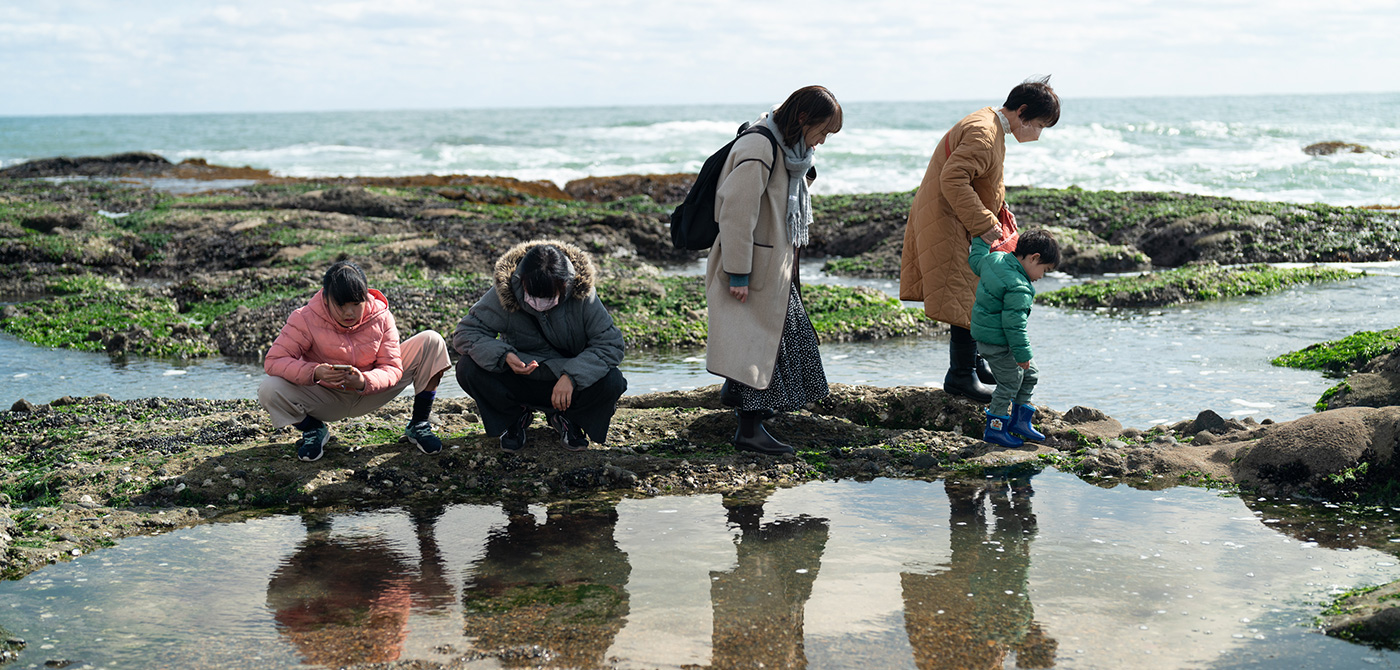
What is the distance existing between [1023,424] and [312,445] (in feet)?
12.2

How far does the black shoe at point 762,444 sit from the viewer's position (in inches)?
208

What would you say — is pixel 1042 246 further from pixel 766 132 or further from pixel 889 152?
pixel 889 152

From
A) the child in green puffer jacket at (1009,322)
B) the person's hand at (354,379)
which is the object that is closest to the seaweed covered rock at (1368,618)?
the child in green puffer jacket at (1009,322)

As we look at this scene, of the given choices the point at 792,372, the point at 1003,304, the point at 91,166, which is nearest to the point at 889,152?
the point at 91,166

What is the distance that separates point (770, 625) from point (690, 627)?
0.27 metres

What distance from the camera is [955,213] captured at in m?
5.66

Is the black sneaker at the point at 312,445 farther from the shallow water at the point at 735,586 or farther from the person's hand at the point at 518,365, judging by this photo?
the person's hand at the point at 518,365

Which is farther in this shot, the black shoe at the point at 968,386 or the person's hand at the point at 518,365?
the black shoe at the point at 968,386

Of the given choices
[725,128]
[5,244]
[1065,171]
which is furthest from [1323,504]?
[725,128]

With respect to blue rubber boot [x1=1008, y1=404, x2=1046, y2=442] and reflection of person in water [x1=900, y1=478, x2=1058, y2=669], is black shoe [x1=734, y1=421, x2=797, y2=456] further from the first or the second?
blue rubber boot [x1=1008, y1=404, x2=1046, y2=442]

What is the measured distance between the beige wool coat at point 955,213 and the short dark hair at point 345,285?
3.07 meters

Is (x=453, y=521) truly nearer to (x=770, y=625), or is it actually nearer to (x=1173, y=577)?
Answer: (x=770, y=625)

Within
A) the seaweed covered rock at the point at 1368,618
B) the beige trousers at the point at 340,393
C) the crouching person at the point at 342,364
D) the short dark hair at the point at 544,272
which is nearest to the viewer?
the seaweed covered rock at the point at 1368,618

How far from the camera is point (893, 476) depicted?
16.9ft
